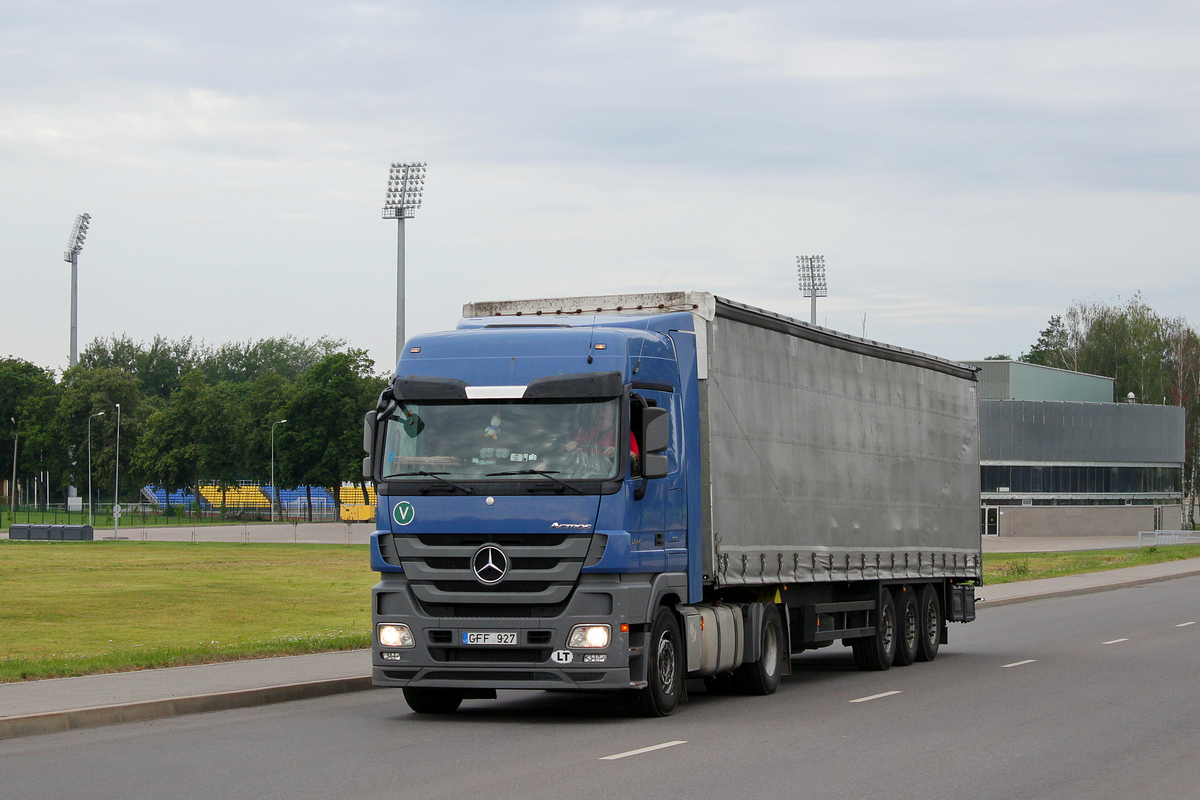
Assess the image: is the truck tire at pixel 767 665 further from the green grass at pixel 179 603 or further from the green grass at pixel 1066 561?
the green grass at pixel 1066 561

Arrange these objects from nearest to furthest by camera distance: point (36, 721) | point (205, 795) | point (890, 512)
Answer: point (205, 795) → point (36, 721) → point (890, 512)

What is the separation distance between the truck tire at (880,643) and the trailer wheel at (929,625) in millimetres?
1240

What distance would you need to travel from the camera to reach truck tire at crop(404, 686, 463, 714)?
1357cm

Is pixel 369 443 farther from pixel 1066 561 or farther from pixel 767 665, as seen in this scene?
pixel 1066 561

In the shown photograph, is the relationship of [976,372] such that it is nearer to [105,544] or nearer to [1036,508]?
[105,544]

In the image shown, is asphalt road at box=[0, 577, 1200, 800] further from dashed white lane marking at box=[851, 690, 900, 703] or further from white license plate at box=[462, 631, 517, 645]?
white license plate at box=[462, 631, 517, 645]

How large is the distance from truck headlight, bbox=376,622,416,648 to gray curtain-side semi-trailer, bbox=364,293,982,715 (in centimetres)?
1

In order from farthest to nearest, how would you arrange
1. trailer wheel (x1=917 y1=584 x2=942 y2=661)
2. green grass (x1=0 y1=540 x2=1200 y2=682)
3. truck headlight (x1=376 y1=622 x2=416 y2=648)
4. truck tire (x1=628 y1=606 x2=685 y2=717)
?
1. trailer wheel (x1=917 y1=584 x2=942 y2=661)
2. green grass (x1=0 y1=540 x2=1200 y2=682)
3. truck tire (x1=628 y1=606 x2=685 y2=717)
4. truck headlight (x1=376 y1=622 x2=416 y2=648)

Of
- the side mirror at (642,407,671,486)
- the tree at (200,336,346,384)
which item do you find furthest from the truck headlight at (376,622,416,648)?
the tree at (200,336,346,384)

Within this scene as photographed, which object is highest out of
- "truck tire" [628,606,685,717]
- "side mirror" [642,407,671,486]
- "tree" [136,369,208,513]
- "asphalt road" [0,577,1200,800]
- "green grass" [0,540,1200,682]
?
"tree" [136,369,208,513]

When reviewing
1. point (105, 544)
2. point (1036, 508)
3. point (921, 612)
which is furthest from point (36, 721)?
point (1036, 508)

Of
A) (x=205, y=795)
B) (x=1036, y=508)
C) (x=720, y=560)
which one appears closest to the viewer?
(x=205, y=795)

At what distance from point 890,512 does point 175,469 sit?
103080mm

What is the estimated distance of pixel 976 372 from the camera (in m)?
22.7
